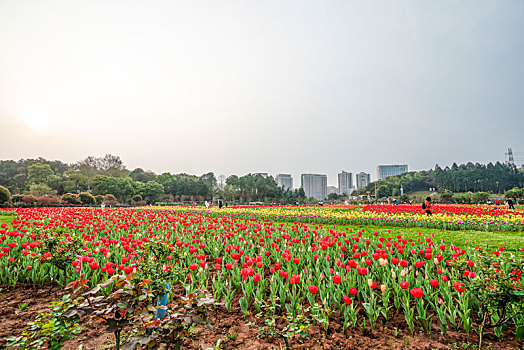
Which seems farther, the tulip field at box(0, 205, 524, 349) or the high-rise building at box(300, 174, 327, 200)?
the high-rise building at box(300, 174, 327, 200)

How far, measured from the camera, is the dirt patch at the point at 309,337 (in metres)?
2.85

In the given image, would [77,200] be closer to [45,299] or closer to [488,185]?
[45,299]

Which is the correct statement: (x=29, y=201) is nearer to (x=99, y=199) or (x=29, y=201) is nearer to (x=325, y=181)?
(x=99, y=199)

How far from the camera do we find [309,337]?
Result: 10.00 ft

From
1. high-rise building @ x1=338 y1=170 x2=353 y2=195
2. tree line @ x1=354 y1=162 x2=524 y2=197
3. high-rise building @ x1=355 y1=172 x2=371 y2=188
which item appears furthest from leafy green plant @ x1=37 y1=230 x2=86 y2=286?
high-rise building @ x1=338 y1=170 x2=353 y2=195

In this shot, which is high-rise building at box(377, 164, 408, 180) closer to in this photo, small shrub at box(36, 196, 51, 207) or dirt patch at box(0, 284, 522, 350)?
small shrub at box(36, 196, 51, 207)

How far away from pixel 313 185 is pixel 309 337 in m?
151

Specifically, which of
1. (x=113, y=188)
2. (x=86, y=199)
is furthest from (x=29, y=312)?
(x=113, y=188)

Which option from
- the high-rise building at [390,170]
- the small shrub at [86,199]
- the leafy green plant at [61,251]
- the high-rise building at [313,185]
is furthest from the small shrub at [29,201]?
the high-rise building at [390,170]

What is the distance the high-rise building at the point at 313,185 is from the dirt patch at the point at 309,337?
14707 centimetres

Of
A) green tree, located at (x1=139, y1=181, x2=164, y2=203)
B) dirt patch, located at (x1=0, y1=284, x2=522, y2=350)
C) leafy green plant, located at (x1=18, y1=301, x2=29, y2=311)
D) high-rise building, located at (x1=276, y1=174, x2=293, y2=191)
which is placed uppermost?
high-rise building, located at (x1=276, y1=174, x2=293, y2=191)

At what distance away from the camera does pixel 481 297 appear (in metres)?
2.53

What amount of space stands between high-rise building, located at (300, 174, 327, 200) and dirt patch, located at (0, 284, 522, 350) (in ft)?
483

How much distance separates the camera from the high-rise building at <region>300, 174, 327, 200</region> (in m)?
150
